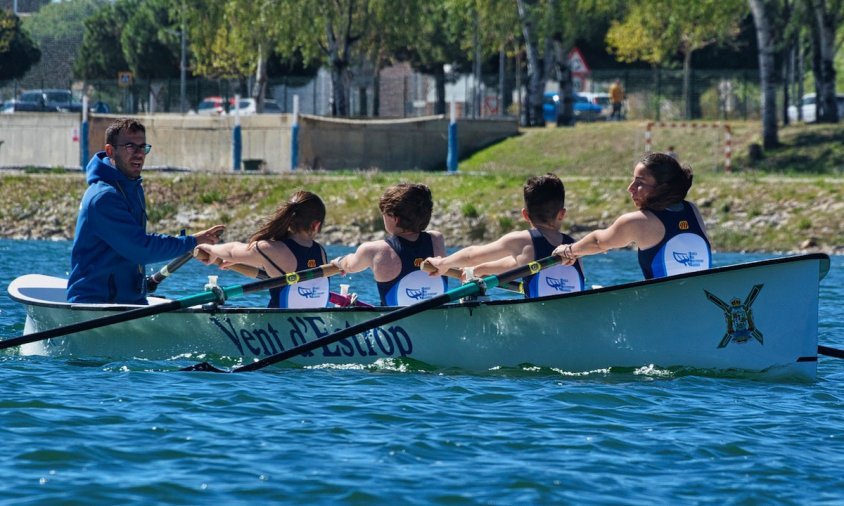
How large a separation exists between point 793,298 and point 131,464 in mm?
4712

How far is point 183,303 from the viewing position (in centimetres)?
1091

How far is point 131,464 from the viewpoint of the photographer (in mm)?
7859

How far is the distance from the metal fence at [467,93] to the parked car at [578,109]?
4.25 feet

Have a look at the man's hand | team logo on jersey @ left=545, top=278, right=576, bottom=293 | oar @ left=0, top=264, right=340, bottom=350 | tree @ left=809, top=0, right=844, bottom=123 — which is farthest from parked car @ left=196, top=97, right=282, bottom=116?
team logo on jersey @ left=545, top=278, right=576, bottom=293

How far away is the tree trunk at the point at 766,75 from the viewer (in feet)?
107

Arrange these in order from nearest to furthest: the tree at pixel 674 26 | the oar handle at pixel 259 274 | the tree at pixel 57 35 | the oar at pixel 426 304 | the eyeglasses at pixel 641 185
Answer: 1. the eyeglasses at pixel 641 185
2. the oar at pixel 426 304
3. the oar handle at pixel 259 274
4. the tree at pixel 674 26
5. the tree at pixel 57 35

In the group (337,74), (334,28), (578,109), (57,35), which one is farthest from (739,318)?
(57,35)

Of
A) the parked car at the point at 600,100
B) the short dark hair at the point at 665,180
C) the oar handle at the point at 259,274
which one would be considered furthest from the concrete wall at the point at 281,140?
the short dark hair at the point at 665,180

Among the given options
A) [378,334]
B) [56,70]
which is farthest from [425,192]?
[56,70]

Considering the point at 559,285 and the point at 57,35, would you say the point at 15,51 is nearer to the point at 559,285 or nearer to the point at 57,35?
the point at 57,35

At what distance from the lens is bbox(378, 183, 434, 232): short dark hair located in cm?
1059

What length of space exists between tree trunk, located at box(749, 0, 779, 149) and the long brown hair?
23.0m

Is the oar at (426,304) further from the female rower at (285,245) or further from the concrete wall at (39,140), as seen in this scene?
the concrete wall at (39,140)

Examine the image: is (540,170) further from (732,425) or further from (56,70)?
(56,70)
